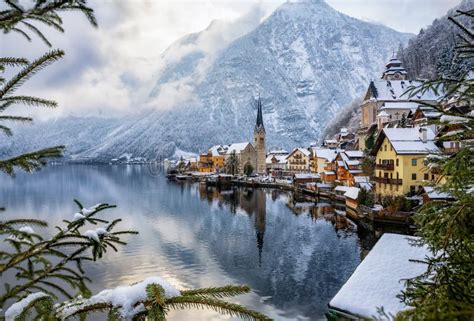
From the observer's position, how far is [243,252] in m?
35.4

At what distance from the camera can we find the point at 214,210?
2452 inches

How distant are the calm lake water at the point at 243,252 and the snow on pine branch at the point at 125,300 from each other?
63.9 ft

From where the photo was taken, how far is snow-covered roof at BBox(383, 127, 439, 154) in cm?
4459

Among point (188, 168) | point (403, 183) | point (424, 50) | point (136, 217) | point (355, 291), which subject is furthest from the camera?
point (188, 168)

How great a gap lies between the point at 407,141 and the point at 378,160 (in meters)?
6.09

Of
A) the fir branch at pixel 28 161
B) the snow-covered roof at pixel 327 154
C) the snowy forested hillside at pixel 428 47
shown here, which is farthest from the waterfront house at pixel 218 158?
the fir branch at pixel 28 161

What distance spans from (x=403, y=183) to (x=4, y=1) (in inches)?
1894

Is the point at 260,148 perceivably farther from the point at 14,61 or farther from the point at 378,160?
the point at 14,61

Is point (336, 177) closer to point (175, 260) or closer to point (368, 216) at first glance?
point (368, 216)

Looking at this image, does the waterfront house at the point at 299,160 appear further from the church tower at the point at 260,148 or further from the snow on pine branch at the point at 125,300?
the snow on pine branch at the point at 125,300

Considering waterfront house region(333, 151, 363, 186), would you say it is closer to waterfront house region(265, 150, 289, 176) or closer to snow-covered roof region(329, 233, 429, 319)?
waterfront house region(265, 150, 289, 176)

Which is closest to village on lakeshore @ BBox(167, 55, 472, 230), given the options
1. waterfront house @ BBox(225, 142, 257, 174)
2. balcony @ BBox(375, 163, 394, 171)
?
balcony @ BBox(375, 163, 394, 171)

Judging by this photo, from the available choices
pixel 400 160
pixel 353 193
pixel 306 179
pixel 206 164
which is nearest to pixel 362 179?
pixel 353 193

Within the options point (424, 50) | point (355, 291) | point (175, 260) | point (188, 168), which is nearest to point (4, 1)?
point (355, 291)
